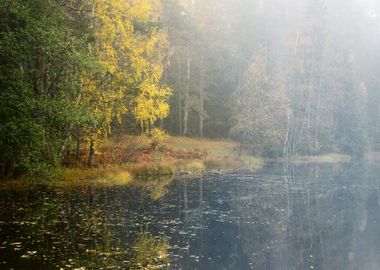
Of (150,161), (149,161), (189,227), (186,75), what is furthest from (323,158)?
(189,227)

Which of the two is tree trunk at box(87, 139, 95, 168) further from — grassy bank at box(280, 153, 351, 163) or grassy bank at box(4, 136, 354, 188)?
grassy bank at box(280, 153, 351, 163)

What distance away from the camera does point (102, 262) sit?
1269 cm

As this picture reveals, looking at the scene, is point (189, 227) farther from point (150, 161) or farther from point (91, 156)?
point (150, 161)

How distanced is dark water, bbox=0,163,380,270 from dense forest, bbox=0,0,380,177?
3.94 metres

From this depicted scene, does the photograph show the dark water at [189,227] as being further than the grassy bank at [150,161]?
No

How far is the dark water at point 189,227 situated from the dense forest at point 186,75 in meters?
3.94

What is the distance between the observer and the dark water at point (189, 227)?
13547mm

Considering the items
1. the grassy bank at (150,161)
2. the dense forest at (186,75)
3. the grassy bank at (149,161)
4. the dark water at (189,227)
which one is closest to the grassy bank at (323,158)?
the grassy bank at (149,161)

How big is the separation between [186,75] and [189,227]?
40.0 meters

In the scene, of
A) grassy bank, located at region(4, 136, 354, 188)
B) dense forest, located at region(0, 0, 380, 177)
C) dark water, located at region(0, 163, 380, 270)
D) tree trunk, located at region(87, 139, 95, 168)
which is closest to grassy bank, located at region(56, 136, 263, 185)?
grassy bank, located at region(4, 136, 354, 188)

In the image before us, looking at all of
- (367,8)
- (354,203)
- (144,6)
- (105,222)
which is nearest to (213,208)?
(105,222)

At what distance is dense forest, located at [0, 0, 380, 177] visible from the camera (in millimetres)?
22219

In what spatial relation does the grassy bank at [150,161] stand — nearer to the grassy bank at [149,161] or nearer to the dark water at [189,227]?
the grassy bank at [149,161]

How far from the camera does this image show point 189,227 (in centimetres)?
1795
